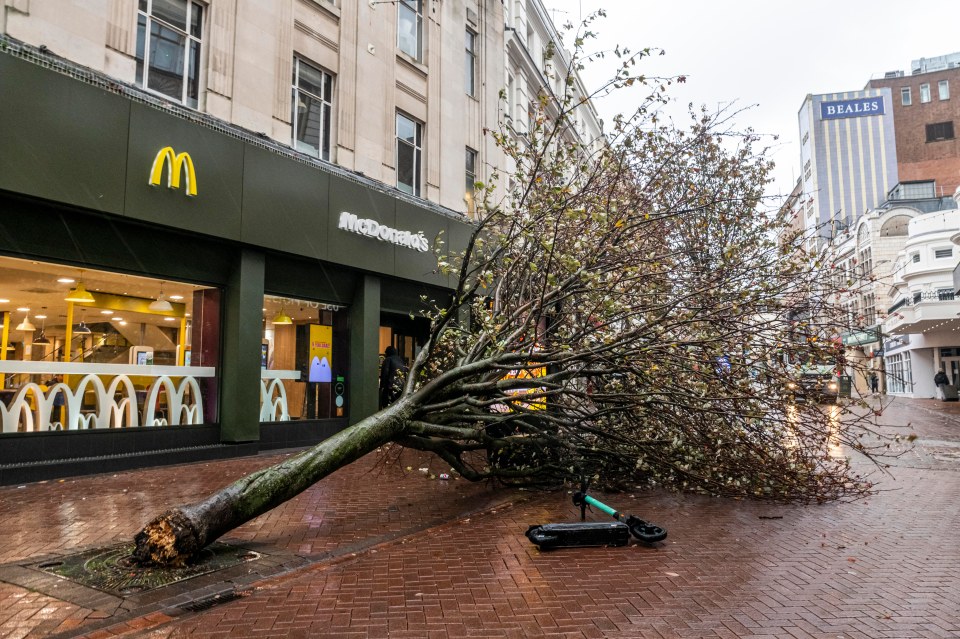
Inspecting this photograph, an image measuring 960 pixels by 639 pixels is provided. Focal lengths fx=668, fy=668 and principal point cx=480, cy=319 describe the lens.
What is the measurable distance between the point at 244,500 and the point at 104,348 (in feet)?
19.5

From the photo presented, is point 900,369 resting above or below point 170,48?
below

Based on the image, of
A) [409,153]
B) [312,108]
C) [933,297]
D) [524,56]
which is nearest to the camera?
[312,108]

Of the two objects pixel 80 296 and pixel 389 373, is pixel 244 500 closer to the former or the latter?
pixel 80 296

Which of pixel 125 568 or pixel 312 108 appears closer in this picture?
pixel 125 568

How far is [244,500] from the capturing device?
5574mm

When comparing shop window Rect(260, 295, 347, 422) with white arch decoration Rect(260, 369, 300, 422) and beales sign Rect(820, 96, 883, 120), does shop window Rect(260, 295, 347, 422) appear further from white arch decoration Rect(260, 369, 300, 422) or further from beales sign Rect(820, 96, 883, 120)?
beales sign Rect(820, 96, 883, 120)

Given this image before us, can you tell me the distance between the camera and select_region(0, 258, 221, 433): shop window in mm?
9062

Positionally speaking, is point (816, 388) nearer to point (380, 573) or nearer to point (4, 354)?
point (380, 573)

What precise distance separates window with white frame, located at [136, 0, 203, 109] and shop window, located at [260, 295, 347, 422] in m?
3.91

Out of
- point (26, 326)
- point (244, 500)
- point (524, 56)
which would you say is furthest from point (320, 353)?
point (524, 56)

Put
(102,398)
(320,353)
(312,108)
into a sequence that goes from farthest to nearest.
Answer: (320,353)
(312,108)
(102,398)

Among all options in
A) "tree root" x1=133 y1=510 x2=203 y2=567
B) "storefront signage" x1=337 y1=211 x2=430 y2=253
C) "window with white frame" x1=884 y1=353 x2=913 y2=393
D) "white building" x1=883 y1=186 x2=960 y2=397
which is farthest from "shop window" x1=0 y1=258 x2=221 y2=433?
"window with white frame" x1=884 y1=353 x2=913 y2=393

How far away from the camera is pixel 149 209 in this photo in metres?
9.77

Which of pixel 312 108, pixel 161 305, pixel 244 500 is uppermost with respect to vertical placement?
pixel 312 108
